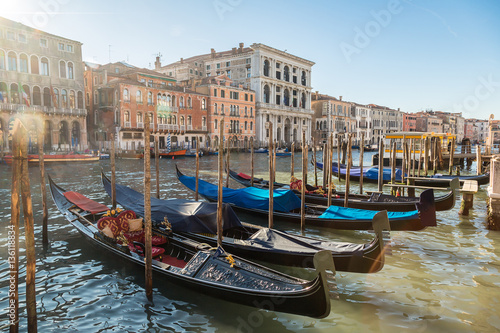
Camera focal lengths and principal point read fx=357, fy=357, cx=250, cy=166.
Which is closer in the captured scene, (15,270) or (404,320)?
(15,270)

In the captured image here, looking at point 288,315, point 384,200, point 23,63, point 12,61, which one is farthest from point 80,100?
point 288,315

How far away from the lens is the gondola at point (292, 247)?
161 inches

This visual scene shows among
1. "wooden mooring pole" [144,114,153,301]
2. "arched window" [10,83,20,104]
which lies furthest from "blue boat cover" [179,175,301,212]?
"arched window" [10,83,20,104]

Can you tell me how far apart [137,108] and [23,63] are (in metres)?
7.20

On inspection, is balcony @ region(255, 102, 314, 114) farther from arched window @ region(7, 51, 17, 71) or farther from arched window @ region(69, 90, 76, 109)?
arched window @ region(7, 51, 17, 71)

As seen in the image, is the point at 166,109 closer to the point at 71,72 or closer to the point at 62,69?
the point at 71,72

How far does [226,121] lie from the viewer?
105ft

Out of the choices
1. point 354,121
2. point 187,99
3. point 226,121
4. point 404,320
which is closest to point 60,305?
point 404,320

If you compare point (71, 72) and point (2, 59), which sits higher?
point (2, 59)

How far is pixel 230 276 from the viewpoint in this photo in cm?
392

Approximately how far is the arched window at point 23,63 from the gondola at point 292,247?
2071cm

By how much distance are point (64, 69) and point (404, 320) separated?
25429mm

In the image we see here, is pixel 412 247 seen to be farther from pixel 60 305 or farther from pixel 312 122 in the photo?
pixel 312 122

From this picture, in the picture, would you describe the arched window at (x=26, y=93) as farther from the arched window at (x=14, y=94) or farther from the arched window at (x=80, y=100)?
the arched window at (x=80, y=100)
